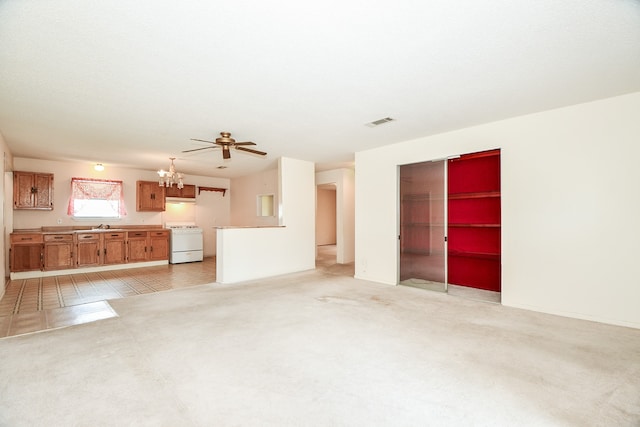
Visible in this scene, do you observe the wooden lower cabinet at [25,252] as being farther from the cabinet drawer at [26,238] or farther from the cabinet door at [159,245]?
the cabinet door at [159,245]

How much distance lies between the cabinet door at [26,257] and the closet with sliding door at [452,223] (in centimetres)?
723

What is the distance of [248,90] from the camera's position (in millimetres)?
3014

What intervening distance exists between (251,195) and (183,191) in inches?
75.9

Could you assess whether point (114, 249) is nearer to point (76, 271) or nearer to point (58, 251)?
point (76, 271)

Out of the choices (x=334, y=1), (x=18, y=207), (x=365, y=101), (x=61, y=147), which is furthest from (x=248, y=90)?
(x=18, y=207)

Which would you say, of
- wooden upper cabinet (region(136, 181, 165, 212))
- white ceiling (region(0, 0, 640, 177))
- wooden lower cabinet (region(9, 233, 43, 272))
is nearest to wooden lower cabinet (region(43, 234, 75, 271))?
wooden lower cabinet (region(9, 233, 43, 272))

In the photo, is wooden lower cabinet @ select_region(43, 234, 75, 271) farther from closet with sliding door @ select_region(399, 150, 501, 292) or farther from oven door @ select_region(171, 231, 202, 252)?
closet with sliding door @ select_region(399, 150, 501, 292)

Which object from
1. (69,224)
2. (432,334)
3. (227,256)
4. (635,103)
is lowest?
(432,334)

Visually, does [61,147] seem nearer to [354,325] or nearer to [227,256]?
[227,256]

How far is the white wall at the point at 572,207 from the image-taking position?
10.4ft

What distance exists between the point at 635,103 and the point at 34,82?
608 centimetres

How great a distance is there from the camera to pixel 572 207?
3463mm

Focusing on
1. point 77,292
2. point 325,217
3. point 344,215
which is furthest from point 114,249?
point 325,217

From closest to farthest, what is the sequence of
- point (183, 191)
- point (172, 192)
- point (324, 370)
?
point (324, 370), point (172, 192), point (183, 191)
